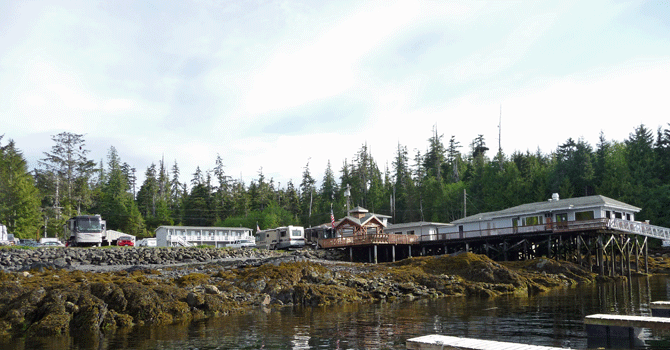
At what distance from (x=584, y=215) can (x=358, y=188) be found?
69386 mm

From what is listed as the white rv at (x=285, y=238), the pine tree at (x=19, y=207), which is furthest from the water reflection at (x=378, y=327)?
the pine tree at (x=19, y=207)

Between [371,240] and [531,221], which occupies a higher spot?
[531,221]

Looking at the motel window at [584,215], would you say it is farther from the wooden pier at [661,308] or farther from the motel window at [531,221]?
the wooden pier at [661,308]

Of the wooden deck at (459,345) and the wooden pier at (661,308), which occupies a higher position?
the wooden deck at (459,345)

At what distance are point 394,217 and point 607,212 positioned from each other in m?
56.8

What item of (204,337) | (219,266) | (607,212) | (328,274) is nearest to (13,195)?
(219,266)

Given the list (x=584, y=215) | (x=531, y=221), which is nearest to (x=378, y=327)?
(x=584, y=215)

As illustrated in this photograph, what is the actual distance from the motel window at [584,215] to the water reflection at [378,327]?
2236 centimetres

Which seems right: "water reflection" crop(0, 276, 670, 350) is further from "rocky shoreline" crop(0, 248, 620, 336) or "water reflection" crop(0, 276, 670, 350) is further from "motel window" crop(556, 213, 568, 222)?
"motel window" crop(556, 213, 568, 222)

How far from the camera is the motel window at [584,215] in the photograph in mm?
47678

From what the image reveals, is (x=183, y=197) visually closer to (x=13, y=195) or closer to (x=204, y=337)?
(x=13, y=195)

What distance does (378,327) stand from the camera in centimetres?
1836

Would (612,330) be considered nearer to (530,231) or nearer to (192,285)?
(192,285)

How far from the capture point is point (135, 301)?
20.8 metres
